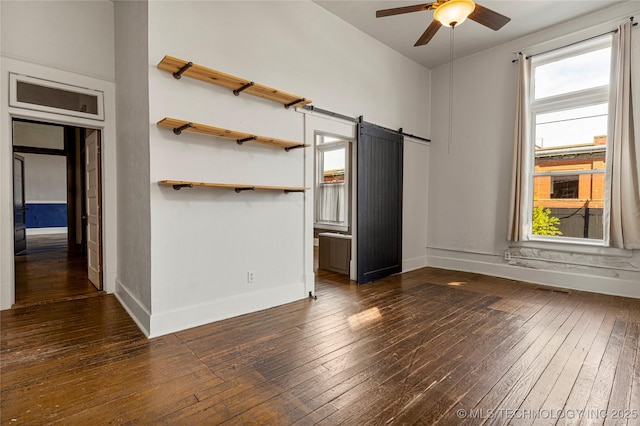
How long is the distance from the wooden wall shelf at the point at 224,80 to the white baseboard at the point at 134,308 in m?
2.22

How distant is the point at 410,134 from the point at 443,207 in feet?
4.94

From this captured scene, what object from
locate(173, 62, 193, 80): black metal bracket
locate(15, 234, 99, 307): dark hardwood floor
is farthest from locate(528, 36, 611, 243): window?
locate(15, 234, 99, 307): dark hardwood floor

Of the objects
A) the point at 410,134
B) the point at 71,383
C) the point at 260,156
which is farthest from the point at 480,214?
the point at 71,383

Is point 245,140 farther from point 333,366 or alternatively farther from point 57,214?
point 57,214

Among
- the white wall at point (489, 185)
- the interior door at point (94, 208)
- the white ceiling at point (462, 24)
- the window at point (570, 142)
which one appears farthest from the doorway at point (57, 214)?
the window at point (570, 142)

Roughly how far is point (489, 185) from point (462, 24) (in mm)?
2524

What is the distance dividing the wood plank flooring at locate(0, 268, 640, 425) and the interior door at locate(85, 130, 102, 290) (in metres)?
0.62

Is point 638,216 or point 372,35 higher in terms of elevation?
point 372,35

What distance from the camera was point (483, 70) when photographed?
5.27m

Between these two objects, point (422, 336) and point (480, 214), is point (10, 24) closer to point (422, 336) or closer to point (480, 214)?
point (422, 336)

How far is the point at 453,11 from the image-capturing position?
104 inches

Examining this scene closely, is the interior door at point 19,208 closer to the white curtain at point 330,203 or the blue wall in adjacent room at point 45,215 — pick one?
the blue wall in adjacent room at point 45,215

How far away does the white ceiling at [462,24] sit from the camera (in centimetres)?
398

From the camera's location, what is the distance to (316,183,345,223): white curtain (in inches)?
290
